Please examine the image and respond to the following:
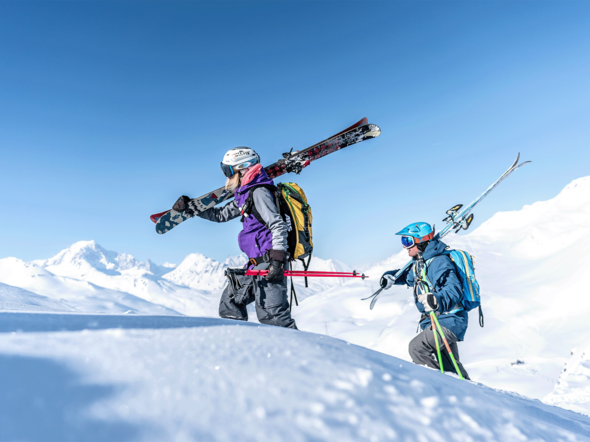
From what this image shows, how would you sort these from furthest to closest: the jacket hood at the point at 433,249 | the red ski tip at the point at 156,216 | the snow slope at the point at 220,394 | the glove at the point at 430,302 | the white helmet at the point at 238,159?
the red ski tip at the point at 156,216
the white helmet at the point at 238,159
the jacket hood at the point at 433,249
the glove at the point at 430,302
the snow slope at the point at 220,394

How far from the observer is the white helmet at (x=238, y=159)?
14.8 feet

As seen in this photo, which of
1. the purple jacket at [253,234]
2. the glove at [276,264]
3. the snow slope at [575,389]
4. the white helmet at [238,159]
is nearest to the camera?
the glove at [276,264]

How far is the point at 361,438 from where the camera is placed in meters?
1.26

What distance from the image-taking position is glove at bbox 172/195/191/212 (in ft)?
17.5

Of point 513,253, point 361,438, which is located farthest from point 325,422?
point 513,253

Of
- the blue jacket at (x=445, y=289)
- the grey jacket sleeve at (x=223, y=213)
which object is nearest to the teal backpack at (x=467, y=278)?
the blue jacket at (x=445, y=289)

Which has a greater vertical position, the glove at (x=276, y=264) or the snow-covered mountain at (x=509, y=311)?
the snow-covered mountain at (x=509, y=311)

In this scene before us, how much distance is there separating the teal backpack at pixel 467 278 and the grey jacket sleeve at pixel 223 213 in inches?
116

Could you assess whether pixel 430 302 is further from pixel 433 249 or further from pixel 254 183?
pixel 254 183

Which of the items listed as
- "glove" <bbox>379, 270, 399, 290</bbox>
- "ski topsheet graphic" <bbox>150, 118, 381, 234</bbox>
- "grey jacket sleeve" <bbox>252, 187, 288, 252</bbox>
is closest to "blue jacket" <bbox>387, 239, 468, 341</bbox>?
"glove" <bbox>379, 270, 399, 290</bbox>

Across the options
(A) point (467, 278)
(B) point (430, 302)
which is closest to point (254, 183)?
(B) point (430, 302)

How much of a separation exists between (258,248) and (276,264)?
442mm

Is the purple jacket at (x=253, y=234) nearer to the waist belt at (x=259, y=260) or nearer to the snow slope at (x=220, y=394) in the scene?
the waist belt at (x=259, y=260)

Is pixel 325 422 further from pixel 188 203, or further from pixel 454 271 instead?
pixel 188 203
